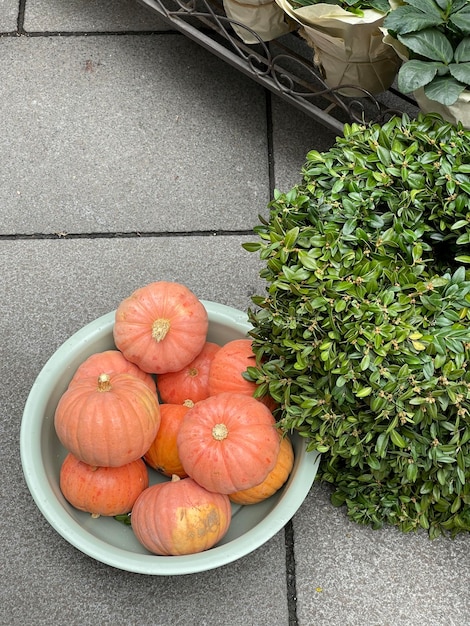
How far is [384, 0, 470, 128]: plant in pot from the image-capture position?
186 cm

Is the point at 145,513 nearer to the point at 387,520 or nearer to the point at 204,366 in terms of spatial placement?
the point at 204,366

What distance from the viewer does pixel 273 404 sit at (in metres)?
1.85

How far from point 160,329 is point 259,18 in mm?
1164

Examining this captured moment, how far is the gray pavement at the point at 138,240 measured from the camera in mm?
1920

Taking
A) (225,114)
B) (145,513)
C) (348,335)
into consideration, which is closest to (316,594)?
(145,513)

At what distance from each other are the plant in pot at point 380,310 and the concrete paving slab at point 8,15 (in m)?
1.84

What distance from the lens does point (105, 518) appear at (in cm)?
185

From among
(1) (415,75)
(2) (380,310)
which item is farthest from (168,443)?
(1) (415,75)

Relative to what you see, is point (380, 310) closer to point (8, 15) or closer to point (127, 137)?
point (127, 137)

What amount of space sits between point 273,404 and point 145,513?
1.35 feet

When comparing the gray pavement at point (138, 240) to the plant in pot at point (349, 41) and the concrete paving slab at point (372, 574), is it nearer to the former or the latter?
the concrete paving slab at point (372, 574)

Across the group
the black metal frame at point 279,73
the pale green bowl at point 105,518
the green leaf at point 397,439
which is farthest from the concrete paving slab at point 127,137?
the green leaf at point 397,439

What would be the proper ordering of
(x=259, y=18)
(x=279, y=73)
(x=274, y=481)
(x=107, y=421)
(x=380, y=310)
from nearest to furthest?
1. (x=380, y=310)
2. (x=107, y=421)
3. (x=274, y=481)
4. (x=259, y=18)
5. (x=279, y=73)

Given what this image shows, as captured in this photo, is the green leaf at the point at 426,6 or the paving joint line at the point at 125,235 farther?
the paving joint line at the point at 125,235
